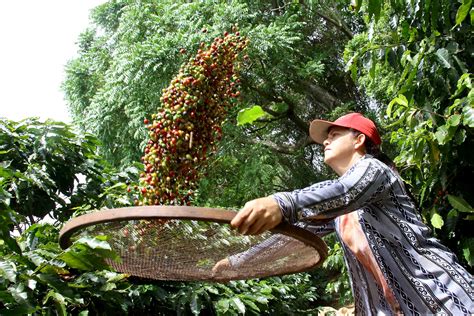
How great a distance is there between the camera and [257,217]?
984mm

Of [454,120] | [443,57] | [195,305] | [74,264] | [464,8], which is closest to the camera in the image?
[74,264]

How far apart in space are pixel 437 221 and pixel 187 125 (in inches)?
62.5

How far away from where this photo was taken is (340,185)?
3.78 ft

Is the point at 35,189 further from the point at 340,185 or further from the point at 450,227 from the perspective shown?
the point at 450,227

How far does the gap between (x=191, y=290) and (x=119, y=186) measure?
18.4 inches

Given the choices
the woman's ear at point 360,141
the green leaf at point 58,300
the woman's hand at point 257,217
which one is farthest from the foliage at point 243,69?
the woman's hand at point 257,217

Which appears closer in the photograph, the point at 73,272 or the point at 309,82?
the point at 73,272

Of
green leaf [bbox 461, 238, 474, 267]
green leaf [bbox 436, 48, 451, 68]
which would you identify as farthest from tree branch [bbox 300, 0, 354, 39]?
green leaf [bbox 461, 238, 474, 267]

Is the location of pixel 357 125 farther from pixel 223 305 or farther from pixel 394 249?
pixel 223 305

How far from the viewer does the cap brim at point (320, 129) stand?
5.07 feet

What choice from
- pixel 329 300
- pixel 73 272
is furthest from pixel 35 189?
pixel 329 300

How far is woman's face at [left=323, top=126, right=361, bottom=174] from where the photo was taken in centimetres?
150

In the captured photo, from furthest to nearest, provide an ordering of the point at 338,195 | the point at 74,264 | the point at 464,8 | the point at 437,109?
1. the point at 437,109
2. the point at 464,8
3. the point at 74,264
4. the point at 338,195

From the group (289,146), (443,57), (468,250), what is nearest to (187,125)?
(443,57)
